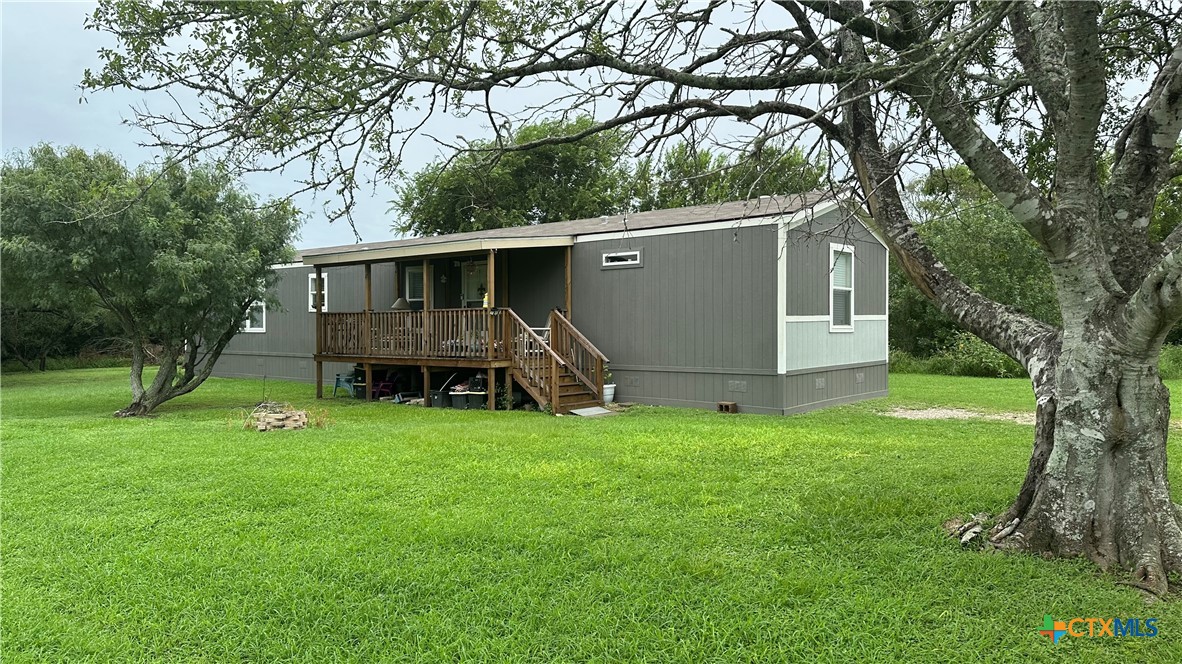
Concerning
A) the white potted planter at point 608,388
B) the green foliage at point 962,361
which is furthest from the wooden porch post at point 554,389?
the green foliage at point 962,361

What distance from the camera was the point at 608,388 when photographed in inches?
454

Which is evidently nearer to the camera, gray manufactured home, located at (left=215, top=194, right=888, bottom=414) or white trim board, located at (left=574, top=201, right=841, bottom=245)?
white trim board, located at (left=574, top=201, right=841, bottom=245)

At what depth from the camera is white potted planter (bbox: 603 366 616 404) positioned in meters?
11.5

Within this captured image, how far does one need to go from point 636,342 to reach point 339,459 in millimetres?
5879

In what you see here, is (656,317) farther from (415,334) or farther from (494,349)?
(415,334)

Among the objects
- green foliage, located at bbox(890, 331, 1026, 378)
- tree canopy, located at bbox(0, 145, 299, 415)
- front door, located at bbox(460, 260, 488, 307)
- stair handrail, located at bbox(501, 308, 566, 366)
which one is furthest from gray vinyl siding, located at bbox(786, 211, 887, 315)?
tree canopy, located at bbox(0, 145, 299, 415)

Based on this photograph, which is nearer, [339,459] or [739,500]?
[739,500]

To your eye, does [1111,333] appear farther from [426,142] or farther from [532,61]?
[426,142]

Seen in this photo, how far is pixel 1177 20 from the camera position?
5.42m

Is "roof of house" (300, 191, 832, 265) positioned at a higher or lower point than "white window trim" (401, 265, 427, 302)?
higher

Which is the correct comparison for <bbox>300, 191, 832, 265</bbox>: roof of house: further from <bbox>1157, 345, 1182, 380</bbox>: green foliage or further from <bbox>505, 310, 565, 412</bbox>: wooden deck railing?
<bbox>1157, 345, 1182, 380</bbox>: green foliage

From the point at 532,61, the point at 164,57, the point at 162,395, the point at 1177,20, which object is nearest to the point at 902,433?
the point at 1177,20

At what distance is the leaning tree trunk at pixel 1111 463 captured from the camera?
369 cm

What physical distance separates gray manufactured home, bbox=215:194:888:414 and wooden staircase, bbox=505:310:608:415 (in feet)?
0.08
